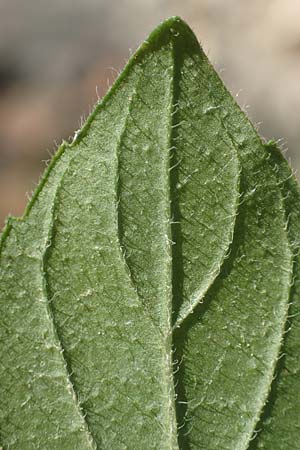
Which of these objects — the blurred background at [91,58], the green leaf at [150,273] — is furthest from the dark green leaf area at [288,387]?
the blurred background at [91,58]

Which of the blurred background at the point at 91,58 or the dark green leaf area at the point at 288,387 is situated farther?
the blurred background at the point at 91,58

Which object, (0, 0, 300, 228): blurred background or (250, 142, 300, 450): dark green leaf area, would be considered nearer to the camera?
(250, 142, 300, 450): dark green leaf area

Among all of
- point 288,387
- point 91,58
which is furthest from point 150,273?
point 91,58

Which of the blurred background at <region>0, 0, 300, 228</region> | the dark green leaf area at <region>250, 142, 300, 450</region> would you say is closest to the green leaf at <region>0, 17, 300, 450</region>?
the dark green leaf area at <region>250, 142, 300, 450</region>

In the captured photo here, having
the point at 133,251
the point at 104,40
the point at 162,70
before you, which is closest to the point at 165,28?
the point at 162,70

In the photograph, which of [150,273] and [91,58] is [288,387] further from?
[91,58]

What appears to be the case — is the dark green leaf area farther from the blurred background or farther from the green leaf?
the blurred background

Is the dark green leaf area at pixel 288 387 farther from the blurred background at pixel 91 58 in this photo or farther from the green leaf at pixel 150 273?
the blurred background at pixel 91 58
